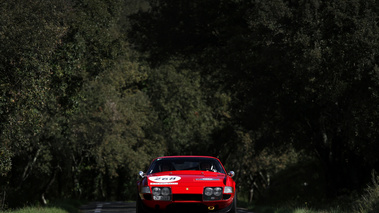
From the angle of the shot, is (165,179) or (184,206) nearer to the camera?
(184,206)

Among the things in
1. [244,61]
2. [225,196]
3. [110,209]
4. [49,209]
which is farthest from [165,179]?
[244,61]

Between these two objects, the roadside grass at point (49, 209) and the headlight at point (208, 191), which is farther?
the roadside grass at point (49, 209)

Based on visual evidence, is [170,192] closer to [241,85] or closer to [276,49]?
[276,49]

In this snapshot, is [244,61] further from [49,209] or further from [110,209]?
[49,209]

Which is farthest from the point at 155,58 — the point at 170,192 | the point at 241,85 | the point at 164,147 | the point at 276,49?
the point at 164,147

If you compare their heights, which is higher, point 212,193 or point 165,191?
point 165,191

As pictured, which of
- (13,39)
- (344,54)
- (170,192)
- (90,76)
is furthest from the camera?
(90,76)

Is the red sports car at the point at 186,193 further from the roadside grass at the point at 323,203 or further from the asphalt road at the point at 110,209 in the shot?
the asphalt road at the point at 110,209

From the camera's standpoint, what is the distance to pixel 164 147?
5034cm

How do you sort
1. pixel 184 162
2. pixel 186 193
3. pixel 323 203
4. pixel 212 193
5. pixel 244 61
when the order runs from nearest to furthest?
pixel 186 193, pixel 212 193, pixel 184 162, pixel 323 203, pixel 244 61

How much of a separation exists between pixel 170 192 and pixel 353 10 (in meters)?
10.7

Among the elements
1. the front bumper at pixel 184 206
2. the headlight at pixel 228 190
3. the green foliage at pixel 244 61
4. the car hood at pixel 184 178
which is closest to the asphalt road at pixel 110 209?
the green foliage at pixel 244 61

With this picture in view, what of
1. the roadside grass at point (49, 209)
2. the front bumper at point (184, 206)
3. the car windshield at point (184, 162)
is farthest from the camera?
the roadside grass at point (49, 209)

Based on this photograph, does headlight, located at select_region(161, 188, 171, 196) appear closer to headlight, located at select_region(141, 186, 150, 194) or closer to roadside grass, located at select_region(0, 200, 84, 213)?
headlight, located at select_region(141, 186, 150, 194)
